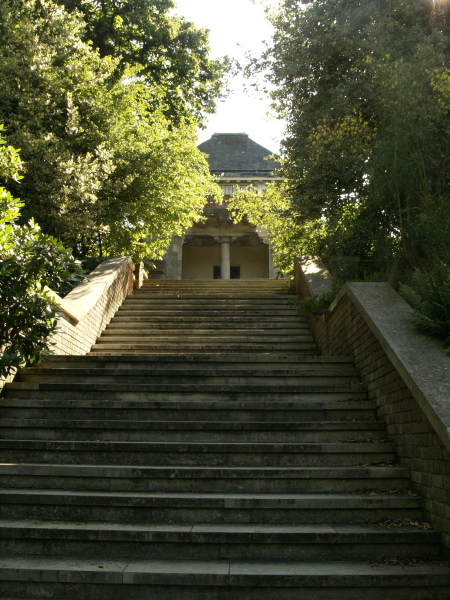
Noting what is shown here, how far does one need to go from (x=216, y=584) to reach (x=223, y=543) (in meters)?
0.40

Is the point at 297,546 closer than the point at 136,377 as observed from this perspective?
Yes

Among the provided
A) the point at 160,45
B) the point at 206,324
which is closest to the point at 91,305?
the point at 206,324

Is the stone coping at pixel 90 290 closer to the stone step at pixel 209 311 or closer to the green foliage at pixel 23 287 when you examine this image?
the green foliage at pixel 23 287

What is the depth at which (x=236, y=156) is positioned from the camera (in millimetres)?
25938

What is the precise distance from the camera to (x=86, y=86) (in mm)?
11445

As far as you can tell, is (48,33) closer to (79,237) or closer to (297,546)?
(79,237)

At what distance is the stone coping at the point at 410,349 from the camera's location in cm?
391

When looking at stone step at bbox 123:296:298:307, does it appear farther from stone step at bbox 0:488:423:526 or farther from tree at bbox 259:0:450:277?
stone step at bbox 0:488:423:526

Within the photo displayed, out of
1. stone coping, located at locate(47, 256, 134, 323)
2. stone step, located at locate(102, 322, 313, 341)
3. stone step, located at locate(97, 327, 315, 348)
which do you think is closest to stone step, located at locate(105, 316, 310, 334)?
stone step, located at locate(102, 322, 313, 341)

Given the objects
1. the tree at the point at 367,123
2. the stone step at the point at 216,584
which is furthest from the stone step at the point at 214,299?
the stone step at the point at 216,584

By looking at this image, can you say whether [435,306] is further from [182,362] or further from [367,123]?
[367,123]

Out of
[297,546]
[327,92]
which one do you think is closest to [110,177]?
[327,92]

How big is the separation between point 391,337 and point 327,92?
6.45 meters

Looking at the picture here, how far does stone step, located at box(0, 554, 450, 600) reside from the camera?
11.3 feet
